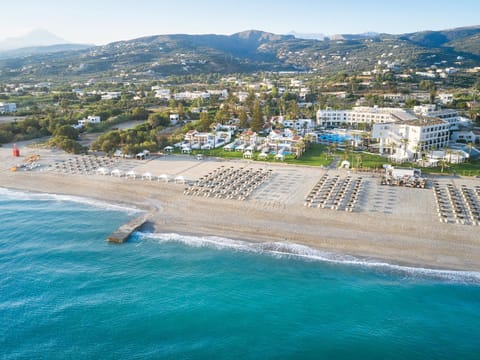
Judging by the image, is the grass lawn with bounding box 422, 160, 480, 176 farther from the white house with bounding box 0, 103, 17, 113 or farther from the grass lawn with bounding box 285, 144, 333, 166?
the white house with bounding box 0, 103, 17, 113

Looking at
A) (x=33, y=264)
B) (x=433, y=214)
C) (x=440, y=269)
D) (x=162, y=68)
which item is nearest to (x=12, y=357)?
(x=33, y=264)

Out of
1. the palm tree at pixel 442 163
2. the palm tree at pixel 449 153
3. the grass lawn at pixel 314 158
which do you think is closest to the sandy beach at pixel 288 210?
the grass lawn at pixel 314 158

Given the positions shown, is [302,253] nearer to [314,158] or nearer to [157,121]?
[314,158]

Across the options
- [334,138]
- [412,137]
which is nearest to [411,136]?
[412,137]

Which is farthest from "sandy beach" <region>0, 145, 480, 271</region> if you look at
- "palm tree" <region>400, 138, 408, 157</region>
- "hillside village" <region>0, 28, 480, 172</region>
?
"palm tree" <region>400, 138, 408, 157</region>

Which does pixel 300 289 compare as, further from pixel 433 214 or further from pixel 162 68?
pixel 162 68
